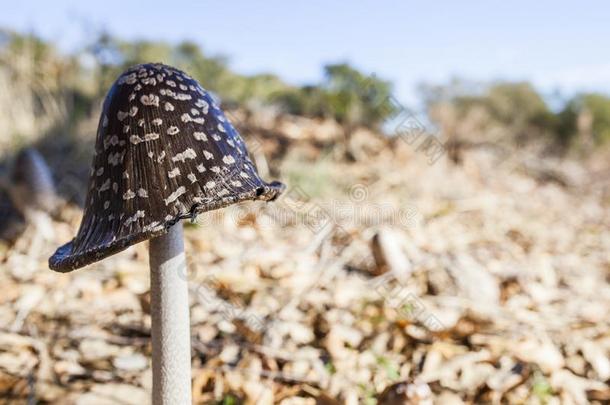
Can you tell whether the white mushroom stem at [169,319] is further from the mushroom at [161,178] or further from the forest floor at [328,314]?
the forest floor at [328,314]

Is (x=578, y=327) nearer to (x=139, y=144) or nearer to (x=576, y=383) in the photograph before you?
(x=576, y=383)

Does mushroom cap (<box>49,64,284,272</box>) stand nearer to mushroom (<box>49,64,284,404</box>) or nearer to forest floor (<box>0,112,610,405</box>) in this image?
mushroom (<box>49,64,284,404</box>)

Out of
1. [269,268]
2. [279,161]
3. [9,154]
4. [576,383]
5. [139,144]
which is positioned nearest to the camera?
[139,144]

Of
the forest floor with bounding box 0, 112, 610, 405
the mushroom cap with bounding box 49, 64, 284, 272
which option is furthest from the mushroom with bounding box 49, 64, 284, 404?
the forest floor with bounding box 0, 112, 610, 405

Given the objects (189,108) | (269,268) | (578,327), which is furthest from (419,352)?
(189,108)

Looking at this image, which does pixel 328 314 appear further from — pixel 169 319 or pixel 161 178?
pixel 161 178
